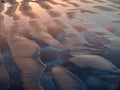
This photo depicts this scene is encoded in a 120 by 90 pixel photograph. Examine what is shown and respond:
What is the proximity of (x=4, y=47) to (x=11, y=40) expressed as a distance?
265 mm

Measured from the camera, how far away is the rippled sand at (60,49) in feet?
8.40

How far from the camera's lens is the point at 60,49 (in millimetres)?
3295

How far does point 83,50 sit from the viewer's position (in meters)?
3.23

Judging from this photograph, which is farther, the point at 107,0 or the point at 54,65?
the point at 107,0

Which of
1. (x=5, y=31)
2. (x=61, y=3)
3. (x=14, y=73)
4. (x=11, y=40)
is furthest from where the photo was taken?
(x=61, y=3)

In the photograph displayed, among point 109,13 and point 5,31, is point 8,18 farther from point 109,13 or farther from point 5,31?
point 109,13

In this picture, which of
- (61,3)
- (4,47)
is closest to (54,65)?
(4,47)

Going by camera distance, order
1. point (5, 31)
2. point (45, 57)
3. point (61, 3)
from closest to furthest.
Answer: point (45, 57) → point (5, 31) → point (61, 3)

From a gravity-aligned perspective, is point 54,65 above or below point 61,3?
above

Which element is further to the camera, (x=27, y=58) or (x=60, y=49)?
(x=60, y=49)

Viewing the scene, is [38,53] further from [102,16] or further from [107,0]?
[107,0]

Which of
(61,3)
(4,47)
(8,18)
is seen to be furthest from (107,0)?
(4,47)

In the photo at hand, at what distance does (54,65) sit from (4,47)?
2.55ft

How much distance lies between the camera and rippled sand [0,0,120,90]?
8.40ft
